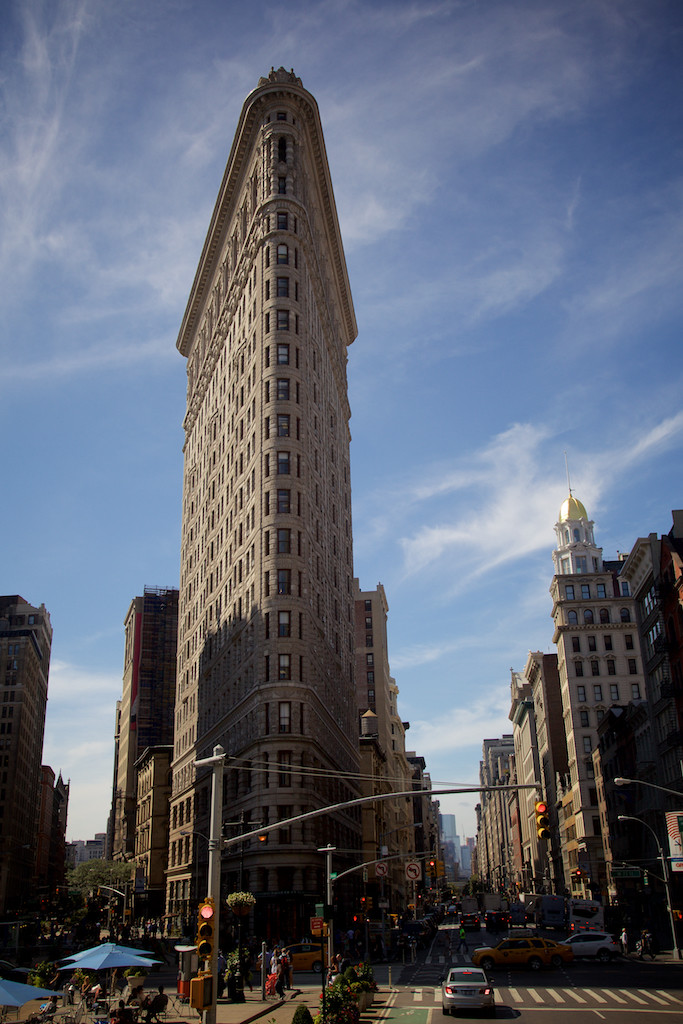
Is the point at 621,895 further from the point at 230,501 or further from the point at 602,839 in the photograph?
the point at 230,501

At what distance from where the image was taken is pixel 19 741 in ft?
524

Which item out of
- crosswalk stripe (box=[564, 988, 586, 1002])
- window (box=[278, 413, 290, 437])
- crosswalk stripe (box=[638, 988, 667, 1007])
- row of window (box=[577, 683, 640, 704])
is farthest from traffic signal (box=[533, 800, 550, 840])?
row of window (box=[577, 683, 640, 704])

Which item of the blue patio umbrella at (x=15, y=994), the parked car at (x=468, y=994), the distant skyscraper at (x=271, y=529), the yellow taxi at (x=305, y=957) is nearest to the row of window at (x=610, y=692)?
the distant skyscraper at (x=271, y=529)

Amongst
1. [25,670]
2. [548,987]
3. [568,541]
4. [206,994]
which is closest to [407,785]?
[568,541]

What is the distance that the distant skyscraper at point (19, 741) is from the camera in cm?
14875

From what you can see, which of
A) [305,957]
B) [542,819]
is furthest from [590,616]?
[542,819]

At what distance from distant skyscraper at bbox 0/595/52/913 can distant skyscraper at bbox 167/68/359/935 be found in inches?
2216

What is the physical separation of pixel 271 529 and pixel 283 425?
10005mm

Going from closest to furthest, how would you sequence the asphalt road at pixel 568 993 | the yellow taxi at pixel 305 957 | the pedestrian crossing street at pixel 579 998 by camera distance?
1. the asphalt road at pixel 568 993
2. the pedestrian crossing street at pixel 579 998
3. the yellow taxi at pixel 305 957

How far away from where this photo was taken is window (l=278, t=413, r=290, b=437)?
76.1m

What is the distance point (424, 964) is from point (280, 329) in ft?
172

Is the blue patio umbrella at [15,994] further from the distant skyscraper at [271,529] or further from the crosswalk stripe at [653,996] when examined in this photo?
the distant skyscraper at [271,529]

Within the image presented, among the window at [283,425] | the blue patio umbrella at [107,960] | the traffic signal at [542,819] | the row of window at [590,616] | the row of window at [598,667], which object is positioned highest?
the window at [283,425]

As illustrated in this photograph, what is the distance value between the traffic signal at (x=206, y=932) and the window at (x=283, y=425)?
189 feet
